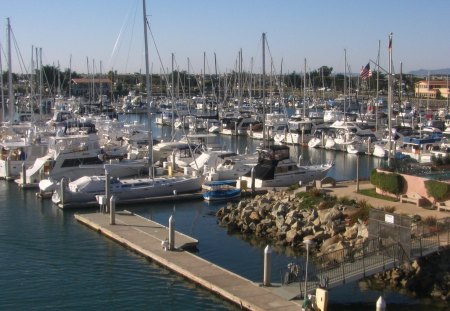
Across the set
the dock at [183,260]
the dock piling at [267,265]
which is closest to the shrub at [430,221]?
the dock piling at [267,265]

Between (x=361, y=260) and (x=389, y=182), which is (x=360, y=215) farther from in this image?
(x=361, y=260)

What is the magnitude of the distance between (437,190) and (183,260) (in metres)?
12.2

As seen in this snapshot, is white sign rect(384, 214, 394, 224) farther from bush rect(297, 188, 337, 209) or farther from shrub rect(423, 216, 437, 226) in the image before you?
bush rect(297, 188, 337, 209)

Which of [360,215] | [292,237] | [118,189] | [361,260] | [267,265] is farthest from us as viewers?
[118,189]

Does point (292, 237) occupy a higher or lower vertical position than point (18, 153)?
lower

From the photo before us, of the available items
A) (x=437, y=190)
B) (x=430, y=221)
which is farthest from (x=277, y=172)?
(x=430, y=221)

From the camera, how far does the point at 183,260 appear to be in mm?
24844

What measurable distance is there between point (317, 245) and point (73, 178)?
21727mm

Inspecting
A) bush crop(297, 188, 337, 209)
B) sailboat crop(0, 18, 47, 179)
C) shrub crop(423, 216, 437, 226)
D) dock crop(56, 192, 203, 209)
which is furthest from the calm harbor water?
sailboat crop(0, 18, 47, 179)

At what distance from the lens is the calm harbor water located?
21.8 m

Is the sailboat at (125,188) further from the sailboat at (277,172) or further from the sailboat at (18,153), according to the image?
the sailboat at (18,153)

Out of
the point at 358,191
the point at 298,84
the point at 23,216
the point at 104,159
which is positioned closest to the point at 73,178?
the point at 104,159

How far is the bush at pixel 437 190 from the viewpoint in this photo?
29094mm

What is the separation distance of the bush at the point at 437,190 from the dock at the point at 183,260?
1088 cm
